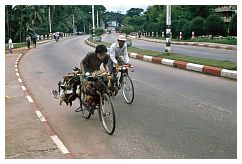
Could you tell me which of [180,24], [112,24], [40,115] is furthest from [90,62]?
[112,24]

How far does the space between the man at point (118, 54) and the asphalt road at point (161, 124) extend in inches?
34.4

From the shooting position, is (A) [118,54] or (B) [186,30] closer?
(A) [118,54]

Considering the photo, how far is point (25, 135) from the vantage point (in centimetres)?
656

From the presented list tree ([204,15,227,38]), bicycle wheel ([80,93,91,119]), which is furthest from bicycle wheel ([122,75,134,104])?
tree ([204,15,227,38])

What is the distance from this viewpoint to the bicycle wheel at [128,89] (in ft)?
→ 29.1

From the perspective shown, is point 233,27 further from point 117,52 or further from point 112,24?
point 112,24

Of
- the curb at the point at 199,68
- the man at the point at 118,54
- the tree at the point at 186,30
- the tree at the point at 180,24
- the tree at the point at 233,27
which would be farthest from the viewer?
the tree at the point at 180,24

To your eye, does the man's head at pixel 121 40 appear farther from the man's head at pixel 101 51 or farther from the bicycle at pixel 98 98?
the man's head at pixel 101 51

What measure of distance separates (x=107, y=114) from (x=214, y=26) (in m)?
35.0

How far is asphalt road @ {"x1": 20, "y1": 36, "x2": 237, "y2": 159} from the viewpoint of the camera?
18.0 ft

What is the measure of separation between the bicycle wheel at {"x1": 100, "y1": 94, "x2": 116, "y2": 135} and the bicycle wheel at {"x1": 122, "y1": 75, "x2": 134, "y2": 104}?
7.20 feet

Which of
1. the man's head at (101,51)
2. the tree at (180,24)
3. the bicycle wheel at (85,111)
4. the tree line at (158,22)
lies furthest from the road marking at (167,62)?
the tree at (180,24)

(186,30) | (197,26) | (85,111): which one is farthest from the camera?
(186,30)

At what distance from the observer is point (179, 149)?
215 inches
